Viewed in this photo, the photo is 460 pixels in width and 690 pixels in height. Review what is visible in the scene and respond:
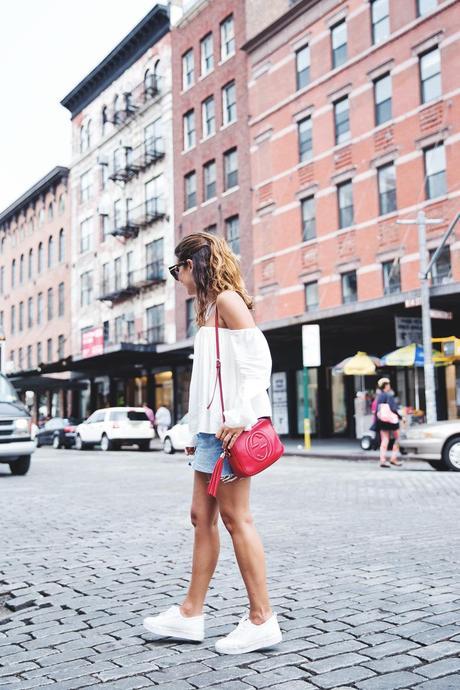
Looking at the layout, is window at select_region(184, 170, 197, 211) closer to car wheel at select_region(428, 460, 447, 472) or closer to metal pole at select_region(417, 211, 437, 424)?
metal pole at select_region(417, 211, 437, 424)

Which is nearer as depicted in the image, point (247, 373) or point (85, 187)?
point (247, 373)

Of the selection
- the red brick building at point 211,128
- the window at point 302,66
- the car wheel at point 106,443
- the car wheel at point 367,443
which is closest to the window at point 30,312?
the red brick building at point 211,128

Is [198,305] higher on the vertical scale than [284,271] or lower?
lower

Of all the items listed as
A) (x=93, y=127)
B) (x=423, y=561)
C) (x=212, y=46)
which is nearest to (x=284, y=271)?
(x=212, y=46)

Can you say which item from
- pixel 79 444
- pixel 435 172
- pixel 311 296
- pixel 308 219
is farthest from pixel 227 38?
pixel 79 444

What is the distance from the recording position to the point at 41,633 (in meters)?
3.94

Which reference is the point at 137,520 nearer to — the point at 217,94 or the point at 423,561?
the point at 423,561

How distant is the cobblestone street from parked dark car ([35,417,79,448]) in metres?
21.8

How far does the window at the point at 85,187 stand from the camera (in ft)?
152

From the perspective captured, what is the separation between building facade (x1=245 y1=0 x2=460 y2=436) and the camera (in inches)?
947

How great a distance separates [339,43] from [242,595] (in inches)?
1072

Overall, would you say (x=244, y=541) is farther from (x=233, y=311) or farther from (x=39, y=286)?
(x=39, y=286)

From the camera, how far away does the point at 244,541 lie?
3557 millimetres

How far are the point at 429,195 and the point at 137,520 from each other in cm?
1908
